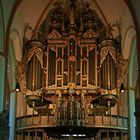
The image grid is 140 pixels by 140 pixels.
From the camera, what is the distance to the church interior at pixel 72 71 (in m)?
20.6

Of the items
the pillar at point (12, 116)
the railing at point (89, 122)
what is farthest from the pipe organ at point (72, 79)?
the pillar at point (12, 116)

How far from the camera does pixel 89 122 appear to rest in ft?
67.2

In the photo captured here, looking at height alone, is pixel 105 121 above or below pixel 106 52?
below

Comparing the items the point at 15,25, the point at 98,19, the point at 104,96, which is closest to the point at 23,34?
the point at 15,25

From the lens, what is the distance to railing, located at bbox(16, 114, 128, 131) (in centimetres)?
2047

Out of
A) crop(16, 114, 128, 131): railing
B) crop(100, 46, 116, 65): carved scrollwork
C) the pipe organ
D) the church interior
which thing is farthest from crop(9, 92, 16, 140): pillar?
crop(100, 46, 116, 65): carved scrollwork

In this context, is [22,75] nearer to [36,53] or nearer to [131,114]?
[36,53]

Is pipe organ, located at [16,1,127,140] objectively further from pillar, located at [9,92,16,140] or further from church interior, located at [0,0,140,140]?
pillar, located at [9,92,16,140]

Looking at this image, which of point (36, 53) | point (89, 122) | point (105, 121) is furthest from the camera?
point (36, 53)

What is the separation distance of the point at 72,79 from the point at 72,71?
0.41 m

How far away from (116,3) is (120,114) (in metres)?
5.44

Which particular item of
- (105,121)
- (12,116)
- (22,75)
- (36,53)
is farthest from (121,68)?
(12,116)

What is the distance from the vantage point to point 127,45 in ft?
75.2

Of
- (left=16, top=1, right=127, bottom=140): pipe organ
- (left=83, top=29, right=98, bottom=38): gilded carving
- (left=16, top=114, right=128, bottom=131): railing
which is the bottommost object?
(left=16, top=114, right=128, bottom=131): railing
